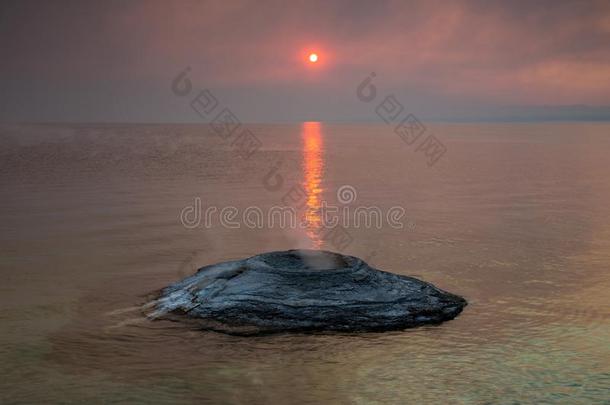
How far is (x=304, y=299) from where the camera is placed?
45.7 feet

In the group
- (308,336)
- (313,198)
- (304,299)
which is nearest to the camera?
(308,336)

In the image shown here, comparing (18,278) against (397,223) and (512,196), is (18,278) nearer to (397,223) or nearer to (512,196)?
(397,223)

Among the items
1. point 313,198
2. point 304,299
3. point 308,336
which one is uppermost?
point 313,198

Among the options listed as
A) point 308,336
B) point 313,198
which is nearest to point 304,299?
point 308,336

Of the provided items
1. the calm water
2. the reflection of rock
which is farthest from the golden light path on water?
the reflection of rock

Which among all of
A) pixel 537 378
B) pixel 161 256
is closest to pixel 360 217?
pixel 161 256

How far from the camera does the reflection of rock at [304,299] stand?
1367 cm

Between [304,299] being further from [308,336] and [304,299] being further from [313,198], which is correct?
[313,198]

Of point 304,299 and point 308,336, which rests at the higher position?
point 304,299

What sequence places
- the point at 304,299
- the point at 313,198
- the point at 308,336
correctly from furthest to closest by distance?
1. the point at 313,198
2. the point at 304,299
3. the point at 308,336

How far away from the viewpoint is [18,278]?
61.0 feet

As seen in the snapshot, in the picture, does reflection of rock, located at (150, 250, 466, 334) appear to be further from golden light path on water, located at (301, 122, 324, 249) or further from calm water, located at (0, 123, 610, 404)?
golden light path on water, located at (301, 122, 324, 249)

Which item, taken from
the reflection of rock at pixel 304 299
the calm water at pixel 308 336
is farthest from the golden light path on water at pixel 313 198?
the reflection of rock at pixel 304 299

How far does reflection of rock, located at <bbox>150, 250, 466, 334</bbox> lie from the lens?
44.9 feet
